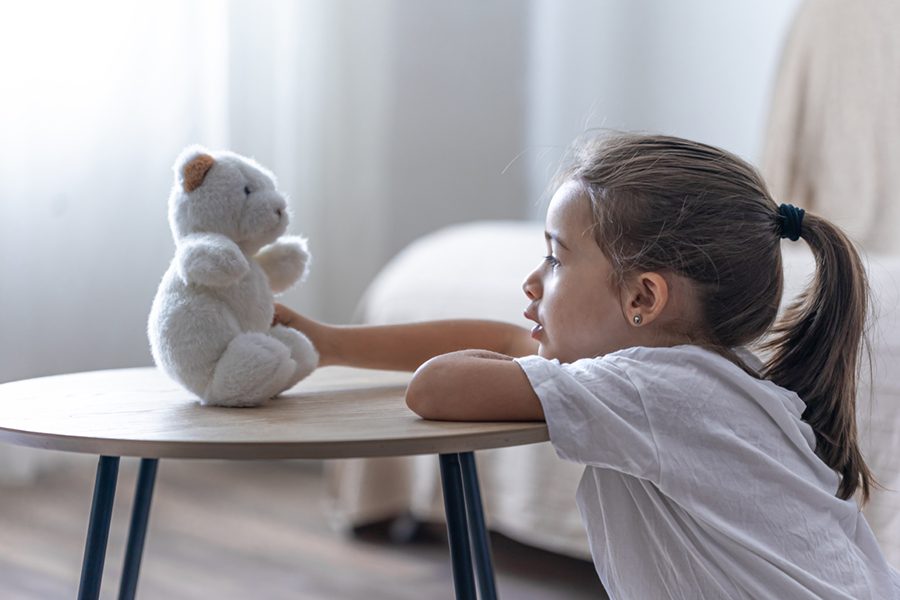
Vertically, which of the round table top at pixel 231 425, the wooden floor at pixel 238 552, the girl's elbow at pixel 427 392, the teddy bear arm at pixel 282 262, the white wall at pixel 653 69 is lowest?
the wooden floor at pixel 238 552

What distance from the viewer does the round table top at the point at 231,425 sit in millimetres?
717

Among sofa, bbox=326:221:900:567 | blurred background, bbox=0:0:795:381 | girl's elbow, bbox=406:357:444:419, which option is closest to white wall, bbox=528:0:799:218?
blurred background, bbox=0:0:795:381

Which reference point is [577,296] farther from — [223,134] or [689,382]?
[223,134]

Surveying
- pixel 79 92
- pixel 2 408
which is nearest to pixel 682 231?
pixel 2 408

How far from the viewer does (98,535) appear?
86 cm

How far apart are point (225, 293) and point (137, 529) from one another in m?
0.27

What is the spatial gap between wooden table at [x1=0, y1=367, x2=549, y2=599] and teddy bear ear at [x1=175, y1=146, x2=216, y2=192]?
0.17m

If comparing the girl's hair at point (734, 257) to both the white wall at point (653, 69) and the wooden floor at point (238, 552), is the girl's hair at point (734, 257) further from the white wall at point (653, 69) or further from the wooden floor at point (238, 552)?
the white wall at point (653, 69)

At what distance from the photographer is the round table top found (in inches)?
28.2

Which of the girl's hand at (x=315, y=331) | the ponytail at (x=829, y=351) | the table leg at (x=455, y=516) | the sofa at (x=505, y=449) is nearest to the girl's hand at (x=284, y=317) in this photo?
the girl's hand at (x=315, y=331)

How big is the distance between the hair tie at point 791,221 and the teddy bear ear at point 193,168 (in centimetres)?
44

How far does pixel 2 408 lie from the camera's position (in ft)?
2.82

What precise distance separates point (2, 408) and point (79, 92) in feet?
3.98

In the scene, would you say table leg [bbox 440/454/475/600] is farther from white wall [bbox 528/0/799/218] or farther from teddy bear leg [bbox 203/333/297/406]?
white wall [bbox 528/0/799/218]
